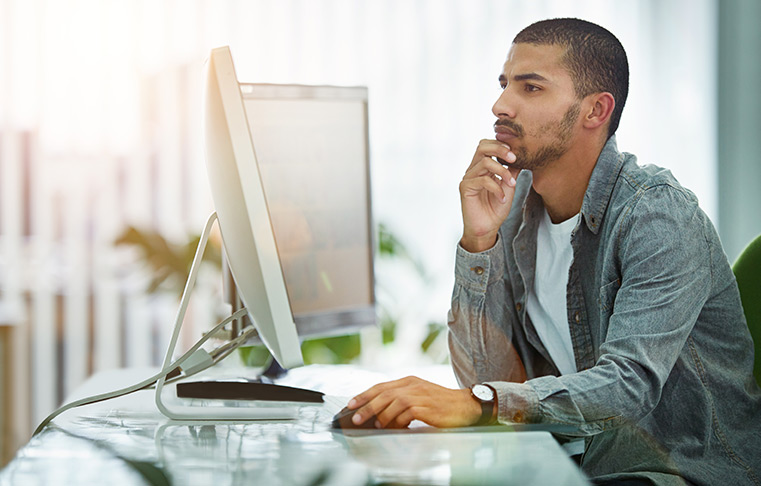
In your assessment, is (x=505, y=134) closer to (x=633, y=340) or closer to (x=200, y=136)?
(x=633, y=340)

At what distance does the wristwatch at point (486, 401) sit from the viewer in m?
0.92

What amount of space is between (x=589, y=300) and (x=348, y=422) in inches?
22.8

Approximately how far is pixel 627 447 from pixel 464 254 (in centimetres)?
45

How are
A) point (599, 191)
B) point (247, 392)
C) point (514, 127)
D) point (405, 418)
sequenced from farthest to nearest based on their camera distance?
1. point (514, 127)
2. point (599, 191)
3. point (247, 392)
4. point (405, 418)

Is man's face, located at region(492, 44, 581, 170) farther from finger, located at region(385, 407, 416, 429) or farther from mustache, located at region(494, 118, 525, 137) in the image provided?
finger, located at region(385, 407, 416, 429)

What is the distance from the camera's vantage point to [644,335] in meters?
1.01

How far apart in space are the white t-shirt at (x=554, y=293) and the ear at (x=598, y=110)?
19 centimetres

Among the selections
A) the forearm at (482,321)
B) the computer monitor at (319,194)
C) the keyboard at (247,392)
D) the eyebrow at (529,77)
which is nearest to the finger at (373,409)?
the keyboard at (247,392)

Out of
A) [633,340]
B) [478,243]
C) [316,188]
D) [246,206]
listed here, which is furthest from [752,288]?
[246,206]

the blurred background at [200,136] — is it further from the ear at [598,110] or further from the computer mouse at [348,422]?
the computer mouse at [348,422]

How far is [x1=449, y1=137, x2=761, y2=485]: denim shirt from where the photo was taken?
0.98 metres

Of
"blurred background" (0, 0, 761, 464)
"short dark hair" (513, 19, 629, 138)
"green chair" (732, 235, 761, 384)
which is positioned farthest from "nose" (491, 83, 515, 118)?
"blurred background" (0, 0, 761, 464)

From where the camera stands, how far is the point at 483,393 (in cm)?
94

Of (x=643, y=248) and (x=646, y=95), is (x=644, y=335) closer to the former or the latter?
(x=643, y=248)
